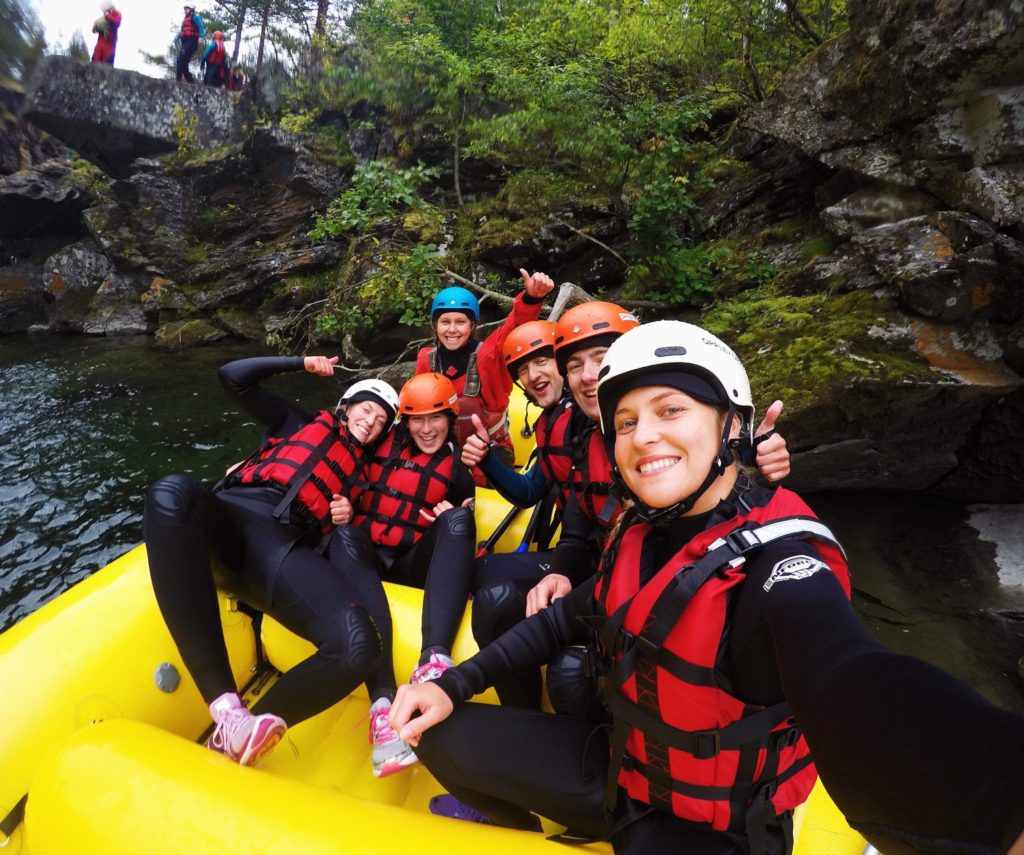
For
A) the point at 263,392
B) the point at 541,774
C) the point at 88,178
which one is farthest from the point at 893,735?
the point at 88,178

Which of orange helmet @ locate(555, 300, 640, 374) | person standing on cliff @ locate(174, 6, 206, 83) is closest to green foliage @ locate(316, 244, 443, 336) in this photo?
orange helmet @ locate(555, 300, 640, 374)

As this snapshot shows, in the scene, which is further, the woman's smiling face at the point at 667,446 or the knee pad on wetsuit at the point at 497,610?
the knee pad on wetsuit at the point at 497,610

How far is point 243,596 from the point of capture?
244cm

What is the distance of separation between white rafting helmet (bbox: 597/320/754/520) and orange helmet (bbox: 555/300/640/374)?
942 mm

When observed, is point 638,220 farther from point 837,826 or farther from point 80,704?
point 80,704

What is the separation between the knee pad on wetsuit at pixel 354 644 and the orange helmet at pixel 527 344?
1653mm

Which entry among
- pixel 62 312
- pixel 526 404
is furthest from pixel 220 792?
pixel 62 312

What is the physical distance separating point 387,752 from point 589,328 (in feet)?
6.71

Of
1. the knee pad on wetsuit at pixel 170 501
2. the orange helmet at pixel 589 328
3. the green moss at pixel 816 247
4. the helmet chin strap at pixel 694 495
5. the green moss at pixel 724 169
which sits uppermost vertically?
the green moss at pixel 724 169

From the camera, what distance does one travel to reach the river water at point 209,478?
142 inches

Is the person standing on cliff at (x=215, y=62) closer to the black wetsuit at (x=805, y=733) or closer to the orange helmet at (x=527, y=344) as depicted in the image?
the orange helmet at (x=527, y=344)

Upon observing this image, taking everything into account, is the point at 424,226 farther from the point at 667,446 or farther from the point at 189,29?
the point at 189,29

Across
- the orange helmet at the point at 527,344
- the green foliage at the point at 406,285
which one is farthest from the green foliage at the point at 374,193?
the orange helmet at the point at 527,344

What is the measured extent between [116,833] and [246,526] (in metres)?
1.21
